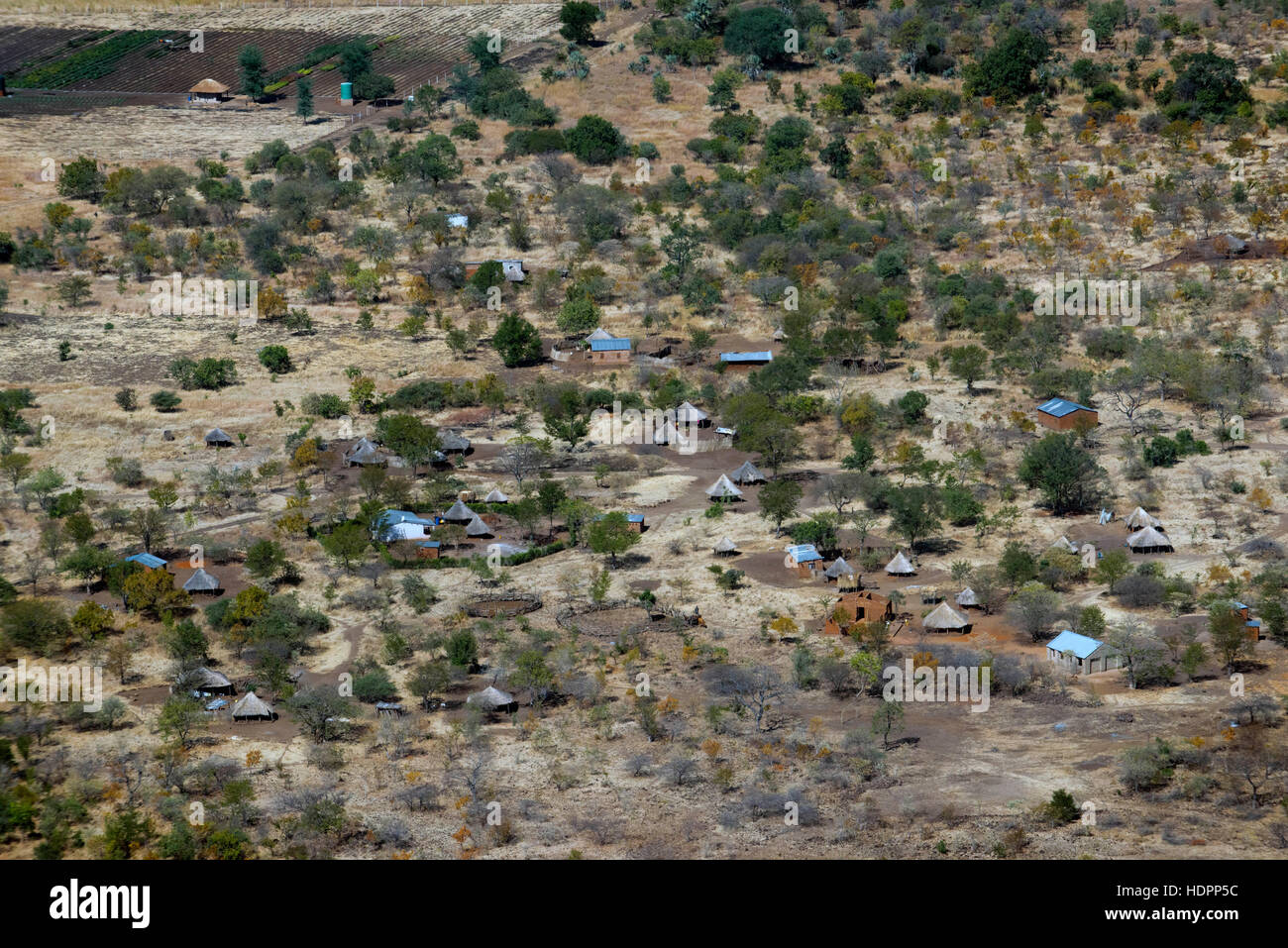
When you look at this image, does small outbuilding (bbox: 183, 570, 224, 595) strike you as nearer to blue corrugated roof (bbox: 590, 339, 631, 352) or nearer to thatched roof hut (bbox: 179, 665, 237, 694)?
thatched roof hut (bbox: 179, 665, 237, 694)

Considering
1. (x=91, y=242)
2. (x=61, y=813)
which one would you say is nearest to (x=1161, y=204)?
(x=91, y=242)

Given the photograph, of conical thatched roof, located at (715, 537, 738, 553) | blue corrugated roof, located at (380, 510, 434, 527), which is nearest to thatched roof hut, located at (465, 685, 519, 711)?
conical thatched roof, located at (715, 537, 738, 553)

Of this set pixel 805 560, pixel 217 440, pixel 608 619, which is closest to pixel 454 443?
pixel 217 440

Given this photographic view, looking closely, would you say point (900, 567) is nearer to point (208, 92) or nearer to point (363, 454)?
point (363, 454)

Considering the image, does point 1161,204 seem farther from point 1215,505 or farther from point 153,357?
point 153,357

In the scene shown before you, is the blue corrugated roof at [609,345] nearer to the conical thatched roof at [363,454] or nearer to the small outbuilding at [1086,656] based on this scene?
the conical thatched roof at [363,454]

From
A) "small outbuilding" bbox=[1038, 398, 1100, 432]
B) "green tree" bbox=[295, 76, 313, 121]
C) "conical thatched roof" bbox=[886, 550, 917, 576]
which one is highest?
"green tree" bbox=[295, 76, 313, 121]
